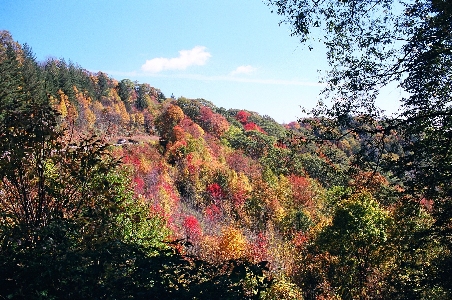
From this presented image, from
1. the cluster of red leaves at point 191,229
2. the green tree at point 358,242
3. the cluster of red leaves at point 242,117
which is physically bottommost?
the cluster of red leaves at point 191,229

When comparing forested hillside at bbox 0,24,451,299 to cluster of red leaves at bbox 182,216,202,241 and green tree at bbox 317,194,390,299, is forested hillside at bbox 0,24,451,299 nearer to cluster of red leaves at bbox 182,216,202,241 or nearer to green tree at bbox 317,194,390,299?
green tree at bbox 317,194,390,299

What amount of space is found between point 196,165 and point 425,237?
42074 millimetres

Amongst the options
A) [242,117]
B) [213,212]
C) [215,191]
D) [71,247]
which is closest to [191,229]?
[213,212]

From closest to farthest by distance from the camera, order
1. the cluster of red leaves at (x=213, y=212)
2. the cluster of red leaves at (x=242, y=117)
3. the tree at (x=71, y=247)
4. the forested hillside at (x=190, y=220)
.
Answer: the tree at (x=71, y=247)
the forested hillside at (x=190, y=220)
the cluster of red leaves at (x=213, y=212)
the cluster of red leaves at (x=242, y=117)

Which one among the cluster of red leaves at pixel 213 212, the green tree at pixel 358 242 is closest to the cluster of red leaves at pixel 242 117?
the cluster of red leaves at pixel 213 212

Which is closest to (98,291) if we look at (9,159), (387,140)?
(9,159)

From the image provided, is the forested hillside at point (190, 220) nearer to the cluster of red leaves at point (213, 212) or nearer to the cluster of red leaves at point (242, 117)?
the cluster of red leaves at point (213, 212)

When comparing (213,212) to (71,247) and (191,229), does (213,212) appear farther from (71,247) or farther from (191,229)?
(71,247)

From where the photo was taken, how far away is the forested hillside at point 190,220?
498 centimetres

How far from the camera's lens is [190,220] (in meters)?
31.6

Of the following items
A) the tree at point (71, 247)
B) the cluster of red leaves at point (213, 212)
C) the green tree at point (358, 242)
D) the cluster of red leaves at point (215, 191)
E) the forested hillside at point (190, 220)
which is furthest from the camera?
the cluster of red leaves at point (215, 191)

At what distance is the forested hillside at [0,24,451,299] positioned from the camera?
4.98 m

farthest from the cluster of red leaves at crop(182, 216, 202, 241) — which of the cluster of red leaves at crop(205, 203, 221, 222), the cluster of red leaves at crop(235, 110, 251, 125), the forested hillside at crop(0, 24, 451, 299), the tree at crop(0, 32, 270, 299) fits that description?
the cluster of red leaves at crop(235, 110, 251, 125)

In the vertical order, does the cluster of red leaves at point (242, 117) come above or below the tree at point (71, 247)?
above
